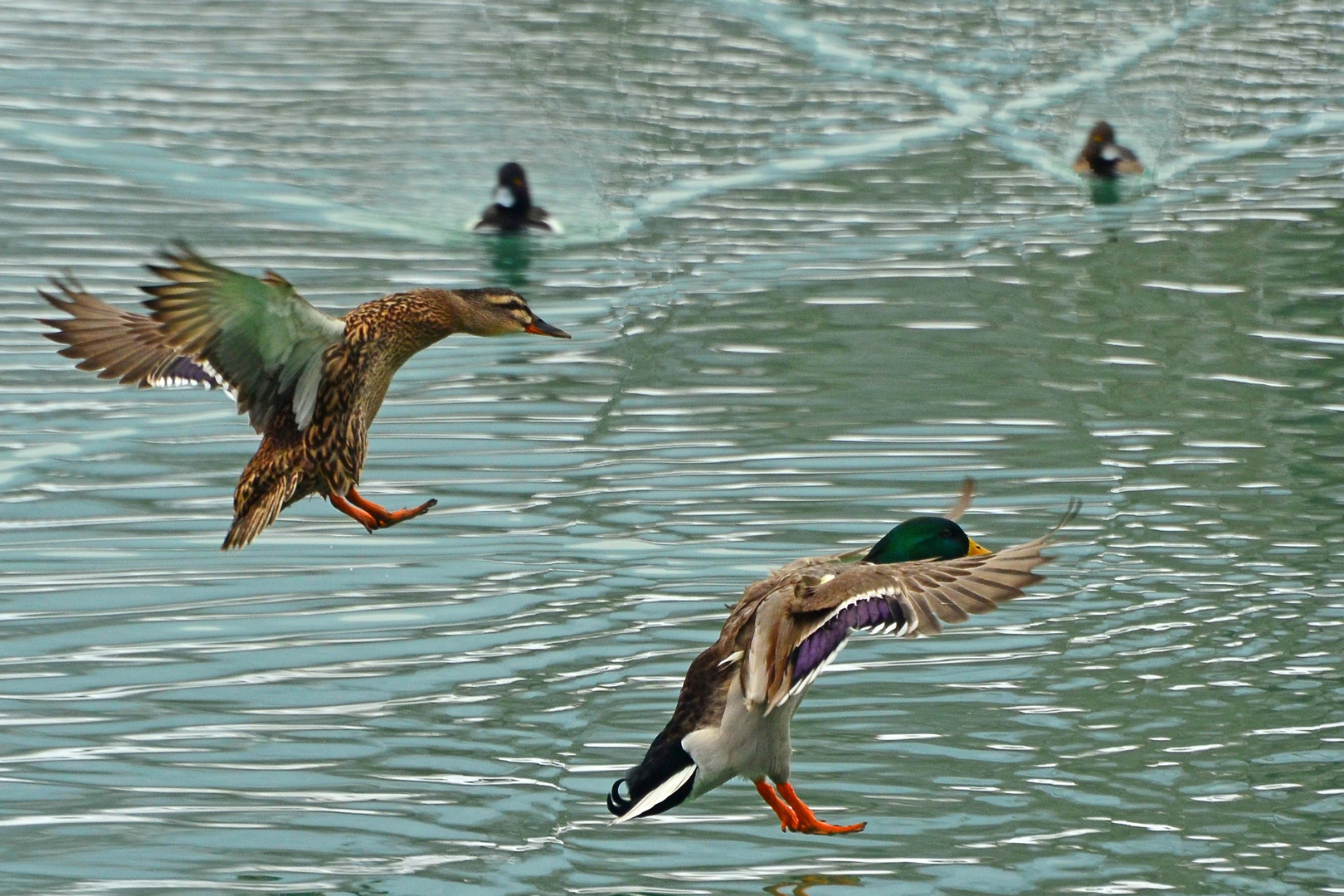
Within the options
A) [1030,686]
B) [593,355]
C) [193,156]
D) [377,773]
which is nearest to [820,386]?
[593,355]

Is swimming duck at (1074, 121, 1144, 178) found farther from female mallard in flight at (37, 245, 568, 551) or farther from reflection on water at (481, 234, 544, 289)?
female mallard in flight at (37, 245, 568, 551)

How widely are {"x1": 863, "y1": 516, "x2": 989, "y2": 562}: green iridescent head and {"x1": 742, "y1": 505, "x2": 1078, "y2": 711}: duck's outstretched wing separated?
0.68 metres

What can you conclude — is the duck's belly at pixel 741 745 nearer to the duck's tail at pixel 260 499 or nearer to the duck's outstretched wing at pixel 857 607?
the duck's outstretched wing at pixel 857 607

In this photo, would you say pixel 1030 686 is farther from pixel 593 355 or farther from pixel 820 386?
pixel 593 355

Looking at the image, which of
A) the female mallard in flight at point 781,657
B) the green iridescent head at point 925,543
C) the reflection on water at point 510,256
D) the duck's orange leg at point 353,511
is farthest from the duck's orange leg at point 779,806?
the reflection on water at point 510,256

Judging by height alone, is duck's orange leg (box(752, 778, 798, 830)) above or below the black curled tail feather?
below

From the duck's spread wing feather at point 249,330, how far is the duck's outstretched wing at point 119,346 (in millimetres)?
341

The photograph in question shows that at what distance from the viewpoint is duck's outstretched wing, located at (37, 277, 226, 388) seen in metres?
7.45

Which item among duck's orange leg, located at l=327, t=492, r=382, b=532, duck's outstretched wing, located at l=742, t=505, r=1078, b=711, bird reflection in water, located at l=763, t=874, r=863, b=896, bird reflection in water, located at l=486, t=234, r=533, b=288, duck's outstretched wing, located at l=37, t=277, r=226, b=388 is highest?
duck's outstretched wing, located at l=37, t=277, r=226, b=388

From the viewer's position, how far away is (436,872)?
585 cm

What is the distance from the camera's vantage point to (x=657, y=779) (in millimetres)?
5816

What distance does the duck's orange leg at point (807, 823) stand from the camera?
19.8 ft

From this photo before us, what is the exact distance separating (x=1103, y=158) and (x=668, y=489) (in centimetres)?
758

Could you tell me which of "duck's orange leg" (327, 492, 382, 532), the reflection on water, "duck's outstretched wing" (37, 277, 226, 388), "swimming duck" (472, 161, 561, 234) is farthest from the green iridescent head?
"swimming duck" (472, 161, 561, 234)
